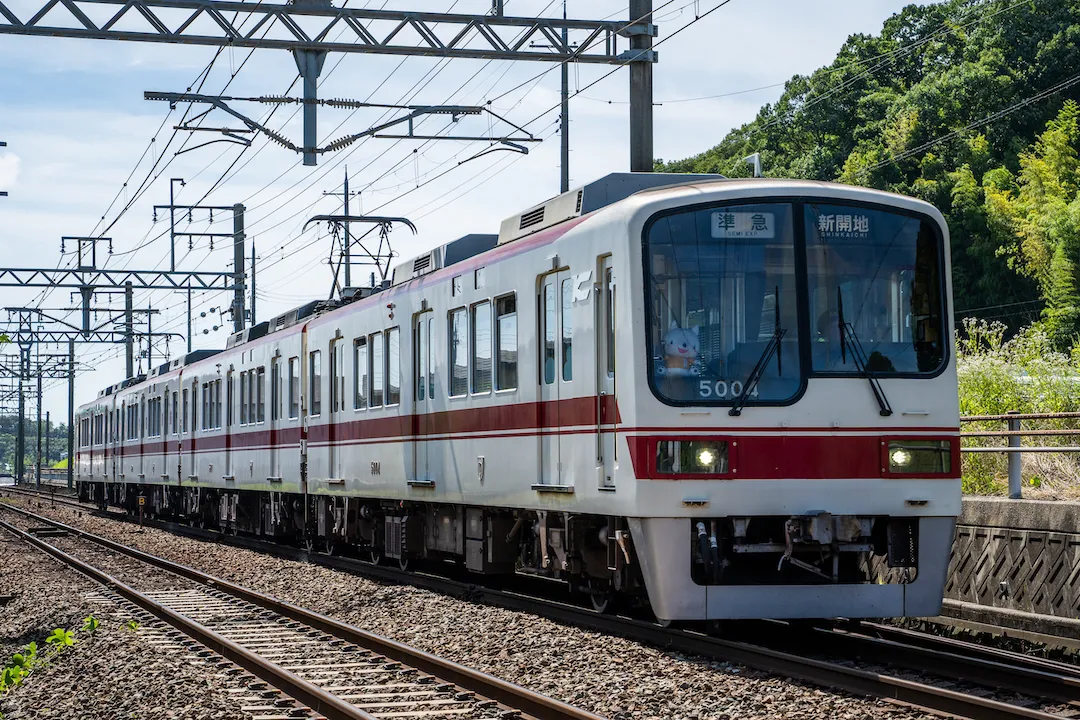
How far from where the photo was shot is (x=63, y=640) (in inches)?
300

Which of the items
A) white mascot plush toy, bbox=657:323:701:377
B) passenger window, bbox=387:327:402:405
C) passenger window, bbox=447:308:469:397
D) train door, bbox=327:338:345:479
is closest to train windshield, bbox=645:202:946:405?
white mascot plush toy, bbox=657:323:701:377

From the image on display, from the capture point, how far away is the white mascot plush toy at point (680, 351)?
382 inches

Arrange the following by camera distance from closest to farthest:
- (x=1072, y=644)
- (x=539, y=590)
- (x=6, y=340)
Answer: (x=6, y=340), (x=1072, y=644), (x=539, y=590)

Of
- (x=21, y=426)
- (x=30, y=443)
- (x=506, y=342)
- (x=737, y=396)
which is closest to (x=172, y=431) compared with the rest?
(x=506, y=342)

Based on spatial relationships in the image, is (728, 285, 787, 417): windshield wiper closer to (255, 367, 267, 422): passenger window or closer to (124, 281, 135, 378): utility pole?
(255, 367, 267, 422): passenger window

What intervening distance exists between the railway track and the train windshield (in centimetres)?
166

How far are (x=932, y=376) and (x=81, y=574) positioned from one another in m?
11.8

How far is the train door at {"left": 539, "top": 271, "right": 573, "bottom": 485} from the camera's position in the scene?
11.0 metres

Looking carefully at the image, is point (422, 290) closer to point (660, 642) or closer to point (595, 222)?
point (595, 222)

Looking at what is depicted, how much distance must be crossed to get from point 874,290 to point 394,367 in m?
6.65

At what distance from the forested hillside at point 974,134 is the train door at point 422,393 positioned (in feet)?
107

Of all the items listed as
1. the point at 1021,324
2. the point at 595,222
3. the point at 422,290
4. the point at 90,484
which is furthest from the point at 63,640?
the point at 1021,324

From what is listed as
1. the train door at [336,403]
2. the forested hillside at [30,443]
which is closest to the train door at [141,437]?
the train door at [336,403]

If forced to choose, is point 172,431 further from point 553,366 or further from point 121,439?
point 553,366
